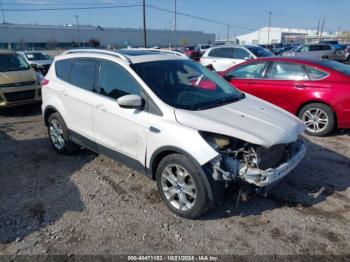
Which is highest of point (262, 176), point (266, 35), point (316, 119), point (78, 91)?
point (266, 35)

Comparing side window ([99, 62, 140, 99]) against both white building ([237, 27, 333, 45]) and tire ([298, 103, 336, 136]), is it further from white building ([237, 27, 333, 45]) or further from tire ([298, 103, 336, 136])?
white building ([237, 27, 333, 45])

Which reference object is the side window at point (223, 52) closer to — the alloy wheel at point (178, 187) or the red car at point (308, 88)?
the red car at point (308, 88)

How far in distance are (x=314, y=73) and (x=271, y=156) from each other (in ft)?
11.7

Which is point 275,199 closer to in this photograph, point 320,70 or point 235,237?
point 235,237

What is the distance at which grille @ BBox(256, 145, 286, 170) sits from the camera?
10.2ft

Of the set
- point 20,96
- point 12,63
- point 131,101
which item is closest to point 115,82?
point 131,101

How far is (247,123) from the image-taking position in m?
3.32

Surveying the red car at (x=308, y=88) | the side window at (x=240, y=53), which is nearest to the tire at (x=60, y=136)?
the red car at (x=308, y=88)

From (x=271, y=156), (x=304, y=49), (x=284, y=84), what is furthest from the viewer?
(x=304, y=49)

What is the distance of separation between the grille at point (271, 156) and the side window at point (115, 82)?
1615mm

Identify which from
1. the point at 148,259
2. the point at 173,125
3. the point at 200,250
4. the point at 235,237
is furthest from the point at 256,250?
the point at 173,125

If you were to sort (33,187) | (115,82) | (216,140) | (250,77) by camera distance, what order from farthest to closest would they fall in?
(250,77)
(33,187)
(115,82)
(216,140)

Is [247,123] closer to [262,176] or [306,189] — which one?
[262,176]

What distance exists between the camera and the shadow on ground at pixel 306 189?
11.8 feet
